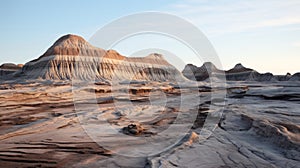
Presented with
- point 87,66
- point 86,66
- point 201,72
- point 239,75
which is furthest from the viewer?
point 201,72

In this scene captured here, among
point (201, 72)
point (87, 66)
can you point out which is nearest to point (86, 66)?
point (87, 66)

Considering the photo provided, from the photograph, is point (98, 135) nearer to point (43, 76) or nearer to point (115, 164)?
point (115, 164)

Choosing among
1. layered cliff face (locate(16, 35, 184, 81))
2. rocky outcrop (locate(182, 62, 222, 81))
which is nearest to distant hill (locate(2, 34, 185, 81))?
layered cliff face (locate(16, 35, 184, 81))

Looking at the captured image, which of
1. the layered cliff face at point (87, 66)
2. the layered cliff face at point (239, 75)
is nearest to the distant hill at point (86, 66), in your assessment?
the layered cliff face at point (87, 66)

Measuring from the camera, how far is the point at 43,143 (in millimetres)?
6859

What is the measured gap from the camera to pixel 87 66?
2569 inches

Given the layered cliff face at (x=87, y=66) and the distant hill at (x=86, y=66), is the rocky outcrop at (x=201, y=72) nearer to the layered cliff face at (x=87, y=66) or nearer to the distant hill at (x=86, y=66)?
the layered cliff face at (x=87, y=66)

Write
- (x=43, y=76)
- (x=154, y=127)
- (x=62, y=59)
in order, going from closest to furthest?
(x=154, y=127), (x=43, y=76), (x=62, y=59)

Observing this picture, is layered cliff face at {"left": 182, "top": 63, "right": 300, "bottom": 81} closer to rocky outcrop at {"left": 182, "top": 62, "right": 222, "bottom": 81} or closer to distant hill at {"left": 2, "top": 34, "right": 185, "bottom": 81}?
rocky outcrop at {"left": 182, "top": 62, "right": 222, "bottom": 81}

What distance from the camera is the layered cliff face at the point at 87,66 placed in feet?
205

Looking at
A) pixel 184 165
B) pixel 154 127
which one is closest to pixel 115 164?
pixel 184 165

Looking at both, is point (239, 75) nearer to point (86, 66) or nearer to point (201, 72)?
point (201, 72)

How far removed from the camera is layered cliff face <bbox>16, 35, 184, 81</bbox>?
62344 mm

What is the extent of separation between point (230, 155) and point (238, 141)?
1416 millimetres
